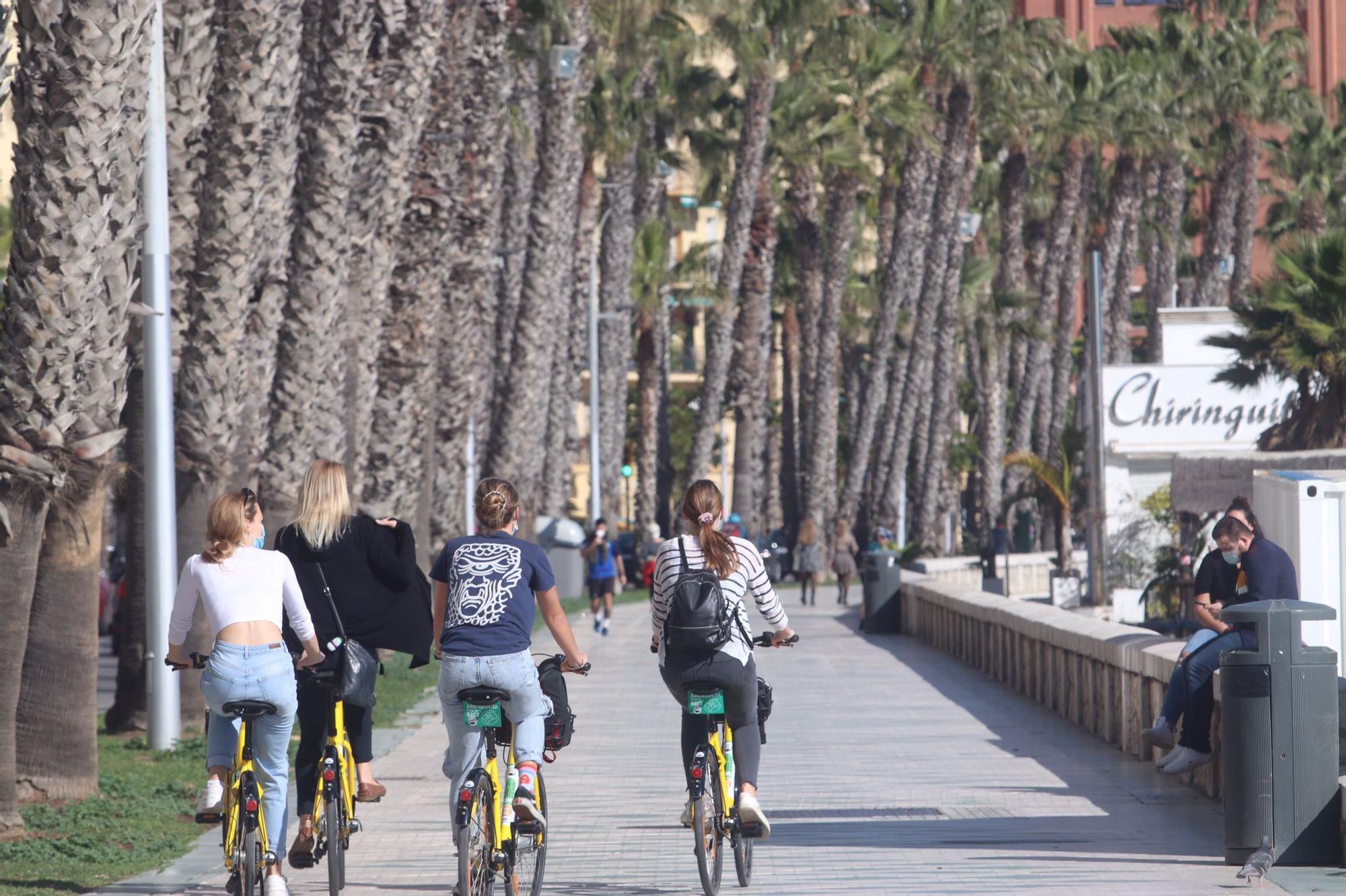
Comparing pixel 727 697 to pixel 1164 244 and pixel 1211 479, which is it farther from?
pixel 1164 244

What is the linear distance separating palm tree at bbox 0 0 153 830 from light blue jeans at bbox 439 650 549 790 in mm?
3312

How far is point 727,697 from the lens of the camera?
869 centimetres

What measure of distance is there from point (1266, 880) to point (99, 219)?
670cm

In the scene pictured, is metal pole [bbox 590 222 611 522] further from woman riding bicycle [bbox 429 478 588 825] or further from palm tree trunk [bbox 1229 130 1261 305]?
woman riding bicycle [bbox 429 478 588 825]

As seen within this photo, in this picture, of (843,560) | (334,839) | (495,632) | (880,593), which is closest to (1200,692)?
(495,632)

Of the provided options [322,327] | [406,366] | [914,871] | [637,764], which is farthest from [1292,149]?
[914,871]

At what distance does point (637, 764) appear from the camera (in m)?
13.8

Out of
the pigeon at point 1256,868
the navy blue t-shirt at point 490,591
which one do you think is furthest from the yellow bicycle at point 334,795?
the pigeon at point 1256,868

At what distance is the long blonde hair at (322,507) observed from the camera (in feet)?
27.7

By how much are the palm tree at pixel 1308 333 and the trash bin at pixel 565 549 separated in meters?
13.0

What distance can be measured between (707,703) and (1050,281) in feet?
165

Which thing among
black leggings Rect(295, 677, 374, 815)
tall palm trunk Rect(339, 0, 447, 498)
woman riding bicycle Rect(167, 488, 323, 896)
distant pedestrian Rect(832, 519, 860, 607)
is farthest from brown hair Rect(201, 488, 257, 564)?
distant pedestrian Rect(832, 519, 860, 607)

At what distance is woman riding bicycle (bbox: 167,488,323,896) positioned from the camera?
7.68 m

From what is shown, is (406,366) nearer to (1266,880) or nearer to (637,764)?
(637,764)
